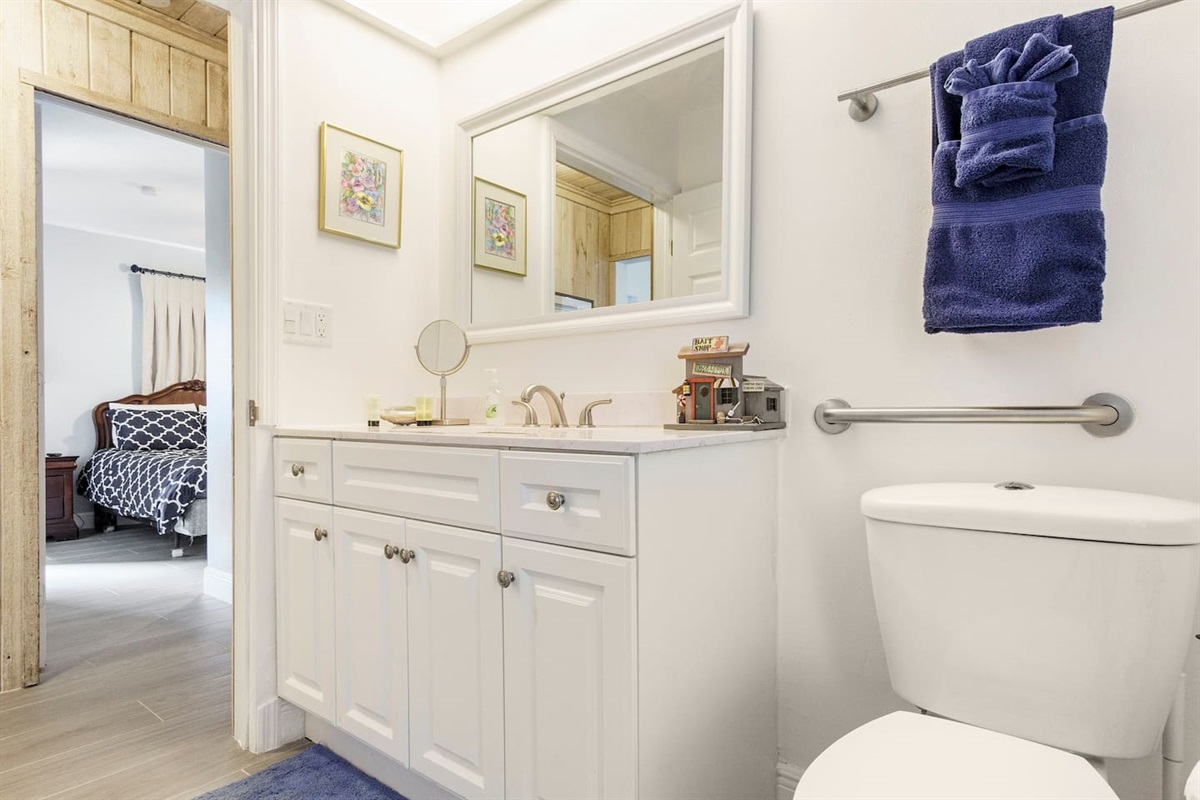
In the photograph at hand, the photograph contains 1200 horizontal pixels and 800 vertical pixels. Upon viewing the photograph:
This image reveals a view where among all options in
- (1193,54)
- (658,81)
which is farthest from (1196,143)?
(658,81)

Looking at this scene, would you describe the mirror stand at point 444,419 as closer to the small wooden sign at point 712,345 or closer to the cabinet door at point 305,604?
the cabinet door at point 305,604

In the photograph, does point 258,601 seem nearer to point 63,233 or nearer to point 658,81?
point 658,81

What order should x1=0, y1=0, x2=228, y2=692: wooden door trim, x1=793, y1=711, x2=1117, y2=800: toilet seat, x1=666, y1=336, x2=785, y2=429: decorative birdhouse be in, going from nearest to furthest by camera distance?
x1=793, y1=711, x2=1117, y2=800: toilet seat
x1=666, y1=336, x2=785, y2=429: decorative birdhouse
x1=0, y1=0, x2=228, y2=692: wooden door trim

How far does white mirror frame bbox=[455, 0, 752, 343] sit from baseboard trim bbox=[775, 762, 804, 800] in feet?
3.33

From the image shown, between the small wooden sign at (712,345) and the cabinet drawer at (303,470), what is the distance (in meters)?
0.93

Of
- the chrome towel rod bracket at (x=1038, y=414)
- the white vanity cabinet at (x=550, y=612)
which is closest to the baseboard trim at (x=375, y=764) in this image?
Result: the white vanity cabinet at (x=550, y=612)

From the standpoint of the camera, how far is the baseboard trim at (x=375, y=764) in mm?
1508

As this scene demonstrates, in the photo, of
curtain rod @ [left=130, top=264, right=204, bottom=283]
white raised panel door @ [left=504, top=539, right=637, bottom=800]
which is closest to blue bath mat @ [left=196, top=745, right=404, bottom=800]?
white raised panel door @ [left=504, top=539, right=637, bottom=800]

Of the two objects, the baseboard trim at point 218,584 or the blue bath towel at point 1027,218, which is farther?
the baseboard trim at point 218,584

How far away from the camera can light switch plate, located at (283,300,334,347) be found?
5.97 feet

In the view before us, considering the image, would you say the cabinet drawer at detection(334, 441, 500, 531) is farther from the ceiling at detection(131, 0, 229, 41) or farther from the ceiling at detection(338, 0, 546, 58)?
the ceiling at detection(131, 0, 229, 41)

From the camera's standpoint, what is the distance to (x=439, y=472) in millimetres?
1349

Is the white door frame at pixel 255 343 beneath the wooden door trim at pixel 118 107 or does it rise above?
beneath

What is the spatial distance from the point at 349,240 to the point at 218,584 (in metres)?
2.07
